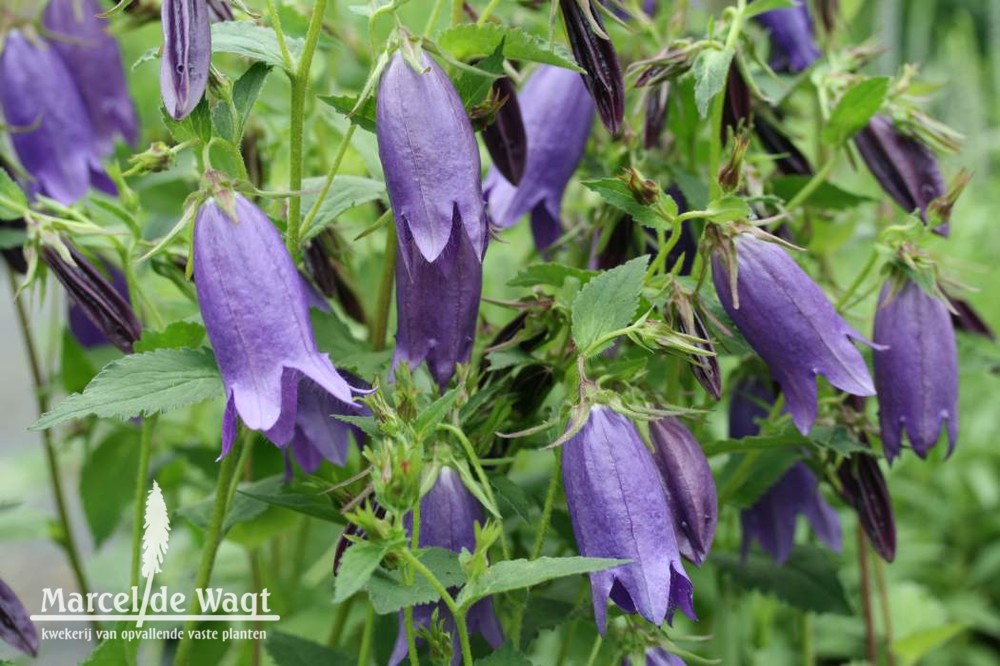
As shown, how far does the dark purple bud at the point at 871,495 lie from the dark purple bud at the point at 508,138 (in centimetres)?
35

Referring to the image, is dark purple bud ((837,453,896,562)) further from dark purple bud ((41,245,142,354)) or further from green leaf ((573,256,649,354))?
dark purple bud ((41,245,142,354))

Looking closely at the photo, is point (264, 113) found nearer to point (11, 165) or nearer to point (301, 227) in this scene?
point (11, 165)

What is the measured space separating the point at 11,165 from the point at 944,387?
844 mm

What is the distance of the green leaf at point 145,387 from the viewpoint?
668 mm

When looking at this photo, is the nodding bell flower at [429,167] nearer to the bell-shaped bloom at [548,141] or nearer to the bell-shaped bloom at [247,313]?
the bell-shaped bloom at [247,313]

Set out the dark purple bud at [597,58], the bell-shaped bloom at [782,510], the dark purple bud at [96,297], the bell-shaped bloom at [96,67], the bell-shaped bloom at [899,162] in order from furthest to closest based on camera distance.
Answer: the bell-shaped bloom at [96,67]
the bell-shaped bloom at [782,510]
the bell-shaped bloom at [899,162]
the dark purple bud at [96,297]
the dark purple bud at [597,58]

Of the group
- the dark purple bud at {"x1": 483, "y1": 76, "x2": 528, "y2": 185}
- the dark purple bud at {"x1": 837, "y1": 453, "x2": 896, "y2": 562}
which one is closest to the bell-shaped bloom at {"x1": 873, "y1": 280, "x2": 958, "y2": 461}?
the dark purple bud at {"x1": 837, "y1": 453, "x2": 896, "y2": 562}

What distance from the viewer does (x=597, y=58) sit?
740mm

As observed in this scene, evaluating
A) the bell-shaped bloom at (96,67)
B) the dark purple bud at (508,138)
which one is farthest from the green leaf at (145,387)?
the bell-shaped bloom at (96,67)

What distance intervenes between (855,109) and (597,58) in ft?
0.94

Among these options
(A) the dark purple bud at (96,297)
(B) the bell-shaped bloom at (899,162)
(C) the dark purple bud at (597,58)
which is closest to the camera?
(C) the dark purple bud at (597,58)

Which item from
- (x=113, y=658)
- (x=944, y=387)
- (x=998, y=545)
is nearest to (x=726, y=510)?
(x=944, y=387)

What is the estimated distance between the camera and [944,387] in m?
0.87

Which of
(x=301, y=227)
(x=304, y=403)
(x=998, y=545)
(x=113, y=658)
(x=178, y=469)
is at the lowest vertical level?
(x=998, y=545)
